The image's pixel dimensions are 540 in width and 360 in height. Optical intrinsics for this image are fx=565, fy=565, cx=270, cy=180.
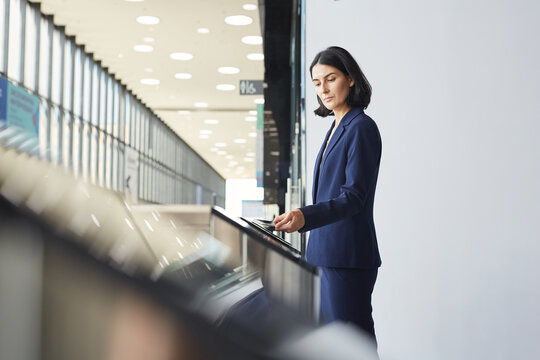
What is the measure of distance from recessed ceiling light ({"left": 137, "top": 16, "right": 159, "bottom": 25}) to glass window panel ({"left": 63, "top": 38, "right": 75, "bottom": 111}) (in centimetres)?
176

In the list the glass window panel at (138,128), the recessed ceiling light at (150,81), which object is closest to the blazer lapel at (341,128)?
the recessed ceiling light at (150,81)

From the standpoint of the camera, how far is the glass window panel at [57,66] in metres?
9.88

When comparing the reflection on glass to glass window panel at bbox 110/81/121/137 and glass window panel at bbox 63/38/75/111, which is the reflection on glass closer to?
glass window panel at bbox 63/38/75/111

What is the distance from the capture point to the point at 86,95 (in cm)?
1156

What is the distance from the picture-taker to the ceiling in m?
9.23

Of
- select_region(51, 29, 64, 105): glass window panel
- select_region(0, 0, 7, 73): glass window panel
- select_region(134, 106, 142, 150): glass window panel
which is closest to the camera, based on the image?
select_region(0, 0, 7, 73): glass window panel

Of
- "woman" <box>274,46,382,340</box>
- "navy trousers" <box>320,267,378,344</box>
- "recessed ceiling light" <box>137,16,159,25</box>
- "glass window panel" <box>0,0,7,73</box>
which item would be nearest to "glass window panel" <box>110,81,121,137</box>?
"recessed ceiling light" <box>137,16,159,25</box>

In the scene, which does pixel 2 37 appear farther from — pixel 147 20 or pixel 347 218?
pixel 347 218

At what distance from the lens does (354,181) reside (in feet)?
5.18

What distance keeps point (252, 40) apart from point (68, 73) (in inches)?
139

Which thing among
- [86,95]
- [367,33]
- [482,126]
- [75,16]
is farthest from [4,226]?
[86,95]

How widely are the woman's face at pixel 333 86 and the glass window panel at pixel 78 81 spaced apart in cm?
989

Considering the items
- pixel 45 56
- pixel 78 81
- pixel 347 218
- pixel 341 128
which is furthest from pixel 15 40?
pixel 347 218

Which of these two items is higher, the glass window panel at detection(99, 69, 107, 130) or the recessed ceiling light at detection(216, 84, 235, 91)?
the recessed ceiling light at detection(216, 84, 235, 91)
